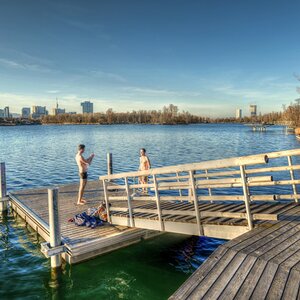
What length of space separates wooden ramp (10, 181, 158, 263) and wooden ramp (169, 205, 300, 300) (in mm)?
4033

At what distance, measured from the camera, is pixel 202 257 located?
827 cm

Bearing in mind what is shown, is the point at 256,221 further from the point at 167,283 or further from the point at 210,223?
the point at 167,283

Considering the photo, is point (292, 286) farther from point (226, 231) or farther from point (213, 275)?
point (226, 231)

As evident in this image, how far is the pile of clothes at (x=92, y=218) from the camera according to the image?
8411 millimetres

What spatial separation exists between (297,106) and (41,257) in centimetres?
7683

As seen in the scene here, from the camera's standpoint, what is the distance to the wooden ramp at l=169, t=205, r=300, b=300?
342 centimetres

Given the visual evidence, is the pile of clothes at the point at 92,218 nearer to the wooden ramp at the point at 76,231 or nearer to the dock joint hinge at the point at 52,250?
the wooden ramp at the point at 76,231

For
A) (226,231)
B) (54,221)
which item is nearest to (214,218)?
(226,231)

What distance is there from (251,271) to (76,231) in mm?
5504

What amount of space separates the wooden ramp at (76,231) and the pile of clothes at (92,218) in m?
0.13

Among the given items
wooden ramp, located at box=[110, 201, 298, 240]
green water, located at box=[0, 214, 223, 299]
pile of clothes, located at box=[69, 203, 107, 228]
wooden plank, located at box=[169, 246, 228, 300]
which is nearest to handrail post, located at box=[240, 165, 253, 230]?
wooden ramp, located at box=[110, 201, 298, 240]

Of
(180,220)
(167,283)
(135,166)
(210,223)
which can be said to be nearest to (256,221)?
(210,223)

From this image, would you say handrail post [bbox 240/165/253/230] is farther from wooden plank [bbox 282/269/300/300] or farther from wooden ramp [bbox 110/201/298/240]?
wooden plank [bbox 282/269/300/300]

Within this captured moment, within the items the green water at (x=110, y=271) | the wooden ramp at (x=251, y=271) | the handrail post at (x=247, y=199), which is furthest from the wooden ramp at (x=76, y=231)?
the wooden ramp at (x=251, y=271)
